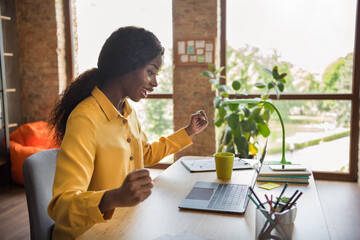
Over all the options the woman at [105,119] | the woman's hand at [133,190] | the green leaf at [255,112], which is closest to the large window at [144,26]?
the green leaf at [255,112]

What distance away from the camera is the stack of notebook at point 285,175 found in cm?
155

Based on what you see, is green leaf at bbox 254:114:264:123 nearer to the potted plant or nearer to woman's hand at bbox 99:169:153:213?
the potted plant

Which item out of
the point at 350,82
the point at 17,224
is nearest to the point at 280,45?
the point at 350,82

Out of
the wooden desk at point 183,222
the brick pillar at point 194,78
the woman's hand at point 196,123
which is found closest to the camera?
the wooden desk at point 183,222

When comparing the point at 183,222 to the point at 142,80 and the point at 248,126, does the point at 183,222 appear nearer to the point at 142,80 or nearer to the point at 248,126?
the point at 142,80

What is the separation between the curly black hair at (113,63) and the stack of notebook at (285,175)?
76 centimetres

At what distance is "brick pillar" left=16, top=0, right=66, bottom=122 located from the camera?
4.44 m

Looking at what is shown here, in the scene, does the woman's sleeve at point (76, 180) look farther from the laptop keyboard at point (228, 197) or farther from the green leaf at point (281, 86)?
the green leaf at point (281, 86)

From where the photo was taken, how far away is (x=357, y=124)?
12.7 feet

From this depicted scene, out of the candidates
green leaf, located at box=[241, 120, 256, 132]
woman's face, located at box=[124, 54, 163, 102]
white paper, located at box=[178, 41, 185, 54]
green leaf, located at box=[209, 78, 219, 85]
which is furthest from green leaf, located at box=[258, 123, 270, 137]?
woman's face, located at box=[124, 54, 163, 102]

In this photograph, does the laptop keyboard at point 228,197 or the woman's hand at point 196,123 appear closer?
the laptop keyboard at point 228,197

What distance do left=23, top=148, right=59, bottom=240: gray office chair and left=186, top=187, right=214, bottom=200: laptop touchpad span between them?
566 millimetres

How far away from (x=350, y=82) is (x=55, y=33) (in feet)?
12.4

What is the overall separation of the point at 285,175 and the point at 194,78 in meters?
2.72
